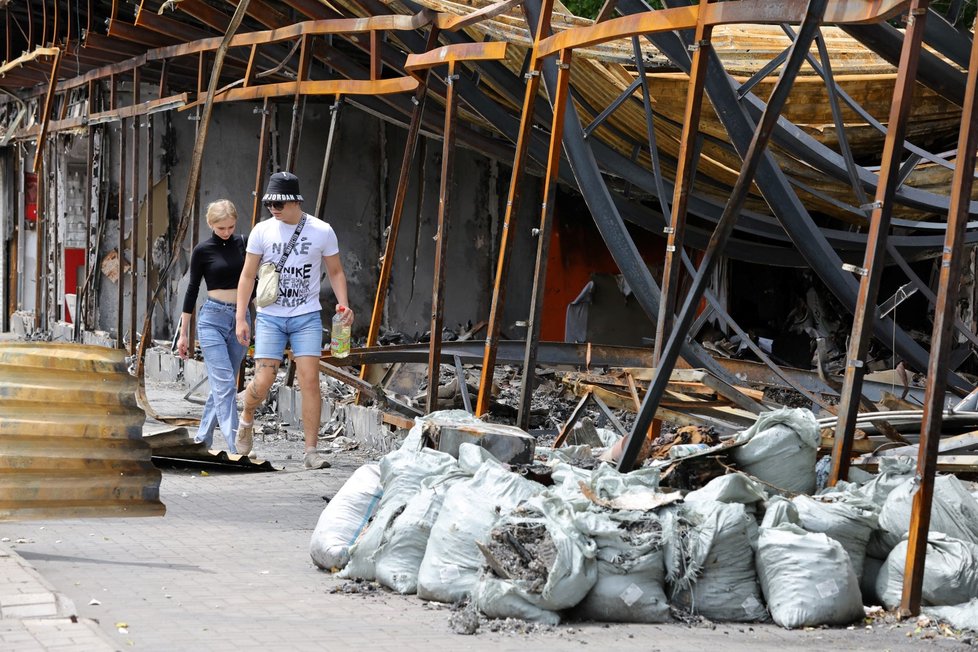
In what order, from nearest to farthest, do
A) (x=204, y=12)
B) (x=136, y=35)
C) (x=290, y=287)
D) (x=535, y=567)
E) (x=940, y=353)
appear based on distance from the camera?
(x=535, y=567)
(x=940, y=353)
(x=290, y=287)
(x=204, y=12)
(x=136, y=35)

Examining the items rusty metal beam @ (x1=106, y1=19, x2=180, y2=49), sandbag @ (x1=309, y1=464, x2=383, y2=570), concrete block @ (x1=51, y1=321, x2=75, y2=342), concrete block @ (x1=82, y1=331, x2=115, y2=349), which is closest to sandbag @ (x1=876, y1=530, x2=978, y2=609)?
sandbag @ (x1=309, y1=464, x2=383, y2=570)

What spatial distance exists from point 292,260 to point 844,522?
428cm

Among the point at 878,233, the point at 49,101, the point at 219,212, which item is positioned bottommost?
the point at 878,233

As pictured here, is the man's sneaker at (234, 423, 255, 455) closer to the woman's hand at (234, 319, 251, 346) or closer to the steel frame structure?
the woman's hand at (234, 319, 251, 346)

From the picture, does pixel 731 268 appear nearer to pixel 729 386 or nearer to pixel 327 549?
pixel 729 386

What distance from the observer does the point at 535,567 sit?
4.56m

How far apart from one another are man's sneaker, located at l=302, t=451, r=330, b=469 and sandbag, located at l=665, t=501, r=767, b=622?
395cm

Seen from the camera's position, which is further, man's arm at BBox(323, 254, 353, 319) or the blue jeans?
the blue jeans

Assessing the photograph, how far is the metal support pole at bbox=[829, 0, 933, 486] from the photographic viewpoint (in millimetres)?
4965

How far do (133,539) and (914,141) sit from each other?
843 centimetres

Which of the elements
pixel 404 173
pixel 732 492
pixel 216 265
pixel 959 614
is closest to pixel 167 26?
pixel 404 173

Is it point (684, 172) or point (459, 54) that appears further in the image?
point (459, 54)

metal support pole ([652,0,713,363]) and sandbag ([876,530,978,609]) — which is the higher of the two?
metal support pole ([652,0,713,363])

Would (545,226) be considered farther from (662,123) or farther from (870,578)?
(662,123)
